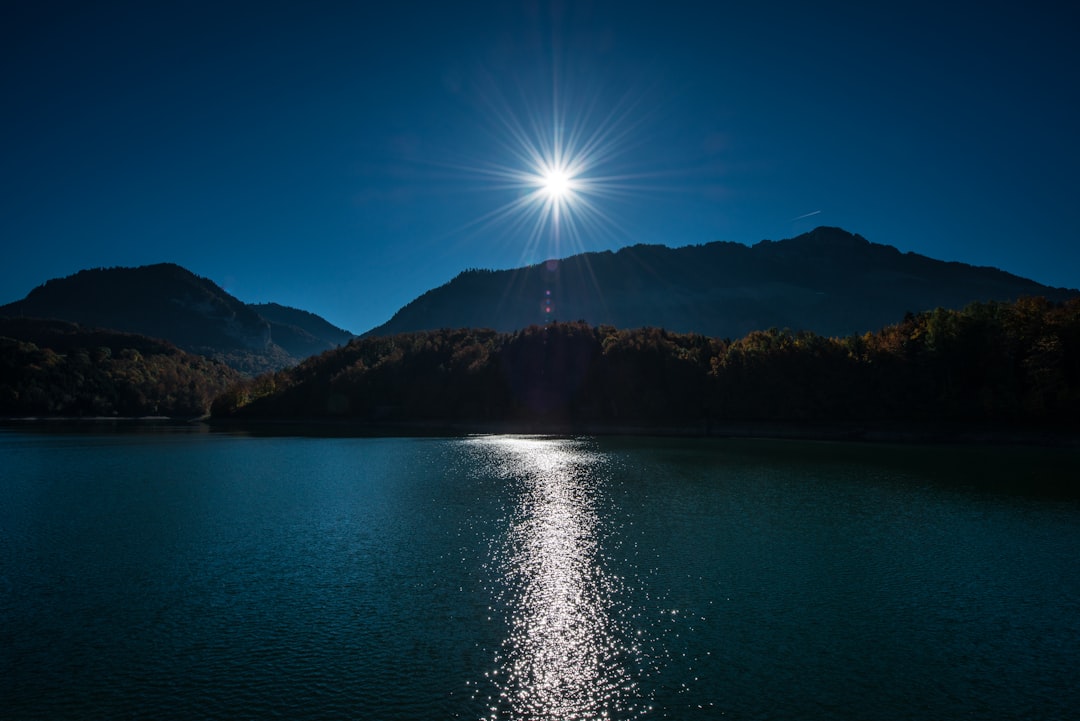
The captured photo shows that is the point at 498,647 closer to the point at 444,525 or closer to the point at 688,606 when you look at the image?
the point at 688,606

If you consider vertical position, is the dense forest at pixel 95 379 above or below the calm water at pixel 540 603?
above

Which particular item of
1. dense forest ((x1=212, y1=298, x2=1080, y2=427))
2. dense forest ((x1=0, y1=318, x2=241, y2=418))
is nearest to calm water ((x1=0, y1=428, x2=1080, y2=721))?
dense forest ((x1=212, y1=298, x2=1080, y2=427))

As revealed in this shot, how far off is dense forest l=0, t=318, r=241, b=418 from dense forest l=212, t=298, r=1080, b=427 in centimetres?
3951

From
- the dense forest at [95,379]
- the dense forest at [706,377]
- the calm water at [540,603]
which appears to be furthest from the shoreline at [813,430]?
the dense forest at [95,379]

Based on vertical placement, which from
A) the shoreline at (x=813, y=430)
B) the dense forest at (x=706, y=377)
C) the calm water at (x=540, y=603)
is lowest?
the calm water at (x=540, y=603)

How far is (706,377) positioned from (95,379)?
15896cm

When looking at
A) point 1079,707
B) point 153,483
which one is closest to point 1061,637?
point 1079,707

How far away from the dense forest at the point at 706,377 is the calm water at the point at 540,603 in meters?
41.0

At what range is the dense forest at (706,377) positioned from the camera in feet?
215

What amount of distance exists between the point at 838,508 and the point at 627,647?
68.1 ft

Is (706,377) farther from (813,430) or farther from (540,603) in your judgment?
(540,603)

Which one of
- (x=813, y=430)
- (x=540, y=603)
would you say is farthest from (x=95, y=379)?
(x=540, y=603)

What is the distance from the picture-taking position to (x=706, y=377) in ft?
293

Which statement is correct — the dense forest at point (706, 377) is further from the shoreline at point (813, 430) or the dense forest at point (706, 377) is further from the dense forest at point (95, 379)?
the dense forest at point (95, 379)
